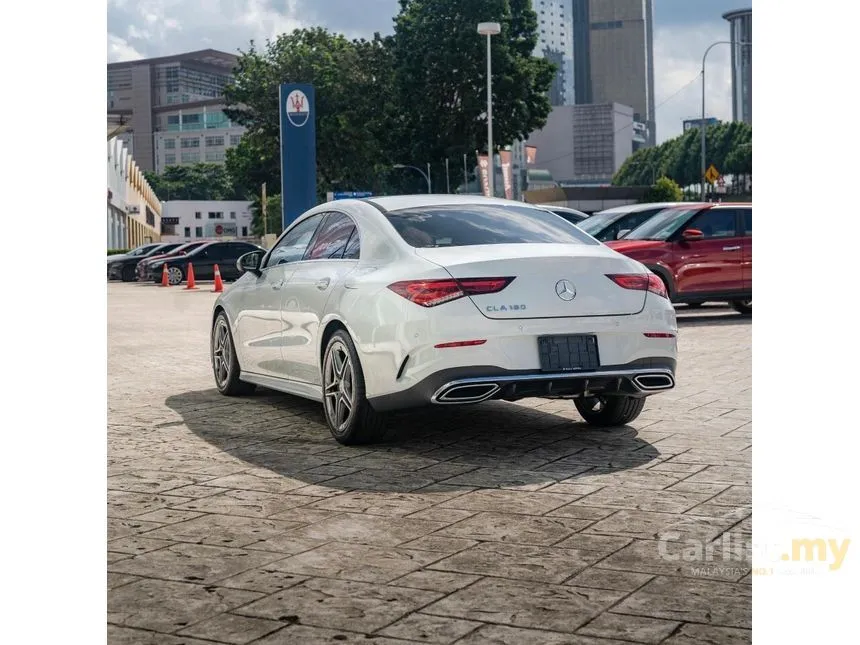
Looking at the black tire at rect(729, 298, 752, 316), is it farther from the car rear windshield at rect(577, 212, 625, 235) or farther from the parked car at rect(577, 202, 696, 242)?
the car rear windshield at rect(577, 212, 625, 235)

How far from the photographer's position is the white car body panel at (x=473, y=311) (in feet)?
21.2

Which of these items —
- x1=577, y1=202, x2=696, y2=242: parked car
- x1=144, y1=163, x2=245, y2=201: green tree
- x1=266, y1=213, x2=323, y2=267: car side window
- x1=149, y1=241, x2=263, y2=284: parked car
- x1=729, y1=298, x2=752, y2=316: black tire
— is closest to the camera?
x1=266, y1=213, x2=323, y2=267: car side window

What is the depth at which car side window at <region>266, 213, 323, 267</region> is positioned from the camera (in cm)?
835

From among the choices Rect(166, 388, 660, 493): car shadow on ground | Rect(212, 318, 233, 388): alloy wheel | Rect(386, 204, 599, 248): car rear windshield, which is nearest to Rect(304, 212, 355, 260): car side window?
Rect(386, 204, 599, 248): car rear windshield

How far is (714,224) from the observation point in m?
17.4

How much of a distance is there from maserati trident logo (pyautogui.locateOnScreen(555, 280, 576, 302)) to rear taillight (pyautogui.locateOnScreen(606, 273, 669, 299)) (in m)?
0.27

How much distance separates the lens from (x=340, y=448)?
7098mm

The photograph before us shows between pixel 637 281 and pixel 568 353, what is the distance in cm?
67

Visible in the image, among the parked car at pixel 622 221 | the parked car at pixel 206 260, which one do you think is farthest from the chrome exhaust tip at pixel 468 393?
the parked car at pixel 206 260

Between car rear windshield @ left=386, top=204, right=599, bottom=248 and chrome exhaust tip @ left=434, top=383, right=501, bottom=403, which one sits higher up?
car rear windshield @ left=386, top=204, right=599, bottom=248

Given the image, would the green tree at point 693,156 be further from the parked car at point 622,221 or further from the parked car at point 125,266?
the parked car at point 622,221
